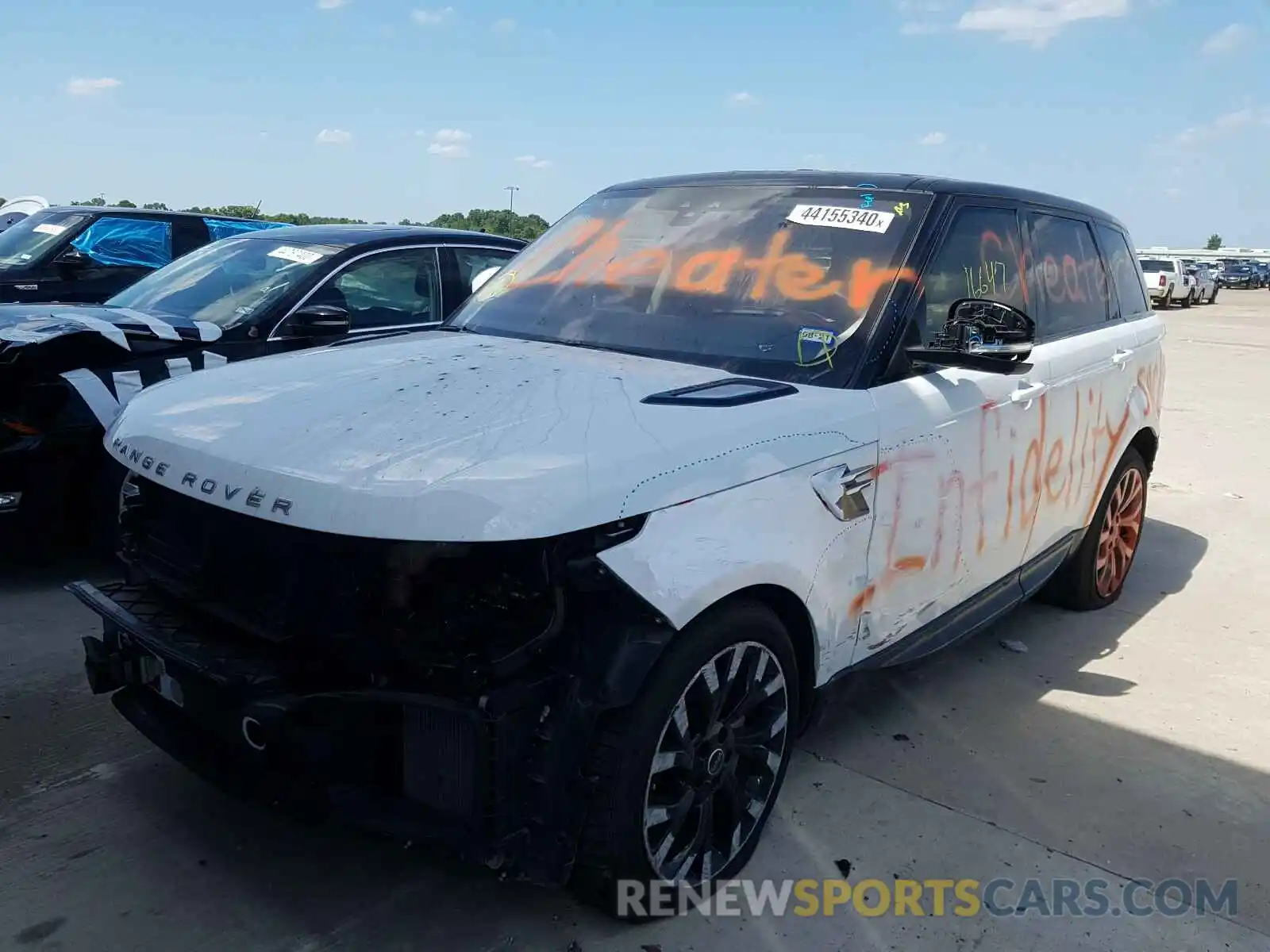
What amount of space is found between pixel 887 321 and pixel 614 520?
1.37 metres

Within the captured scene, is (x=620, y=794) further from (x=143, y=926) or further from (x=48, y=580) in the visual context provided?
(x=48, y=580)

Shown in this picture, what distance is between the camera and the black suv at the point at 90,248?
7512mm

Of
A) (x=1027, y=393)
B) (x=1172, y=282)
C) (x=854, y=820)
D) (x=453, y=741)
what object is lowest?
(x=854, y=820)

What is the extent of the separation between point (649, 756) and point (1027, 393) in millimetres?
2249

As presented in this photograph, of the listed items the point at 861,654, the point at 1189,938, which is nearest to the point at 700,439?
the point at 861,654

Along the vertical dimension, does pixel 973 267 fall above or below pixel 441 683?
above

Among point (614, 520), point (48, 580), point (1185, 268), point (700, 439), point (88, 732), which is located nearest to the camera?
point (614, 520)

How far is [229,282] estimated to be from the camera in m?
5.67

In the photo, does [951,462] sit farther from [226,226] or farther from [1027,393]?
[226,226]

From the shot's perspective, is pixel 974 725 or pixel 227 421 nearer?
pixel 227 421

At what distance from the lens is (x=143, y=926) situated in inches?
99.7

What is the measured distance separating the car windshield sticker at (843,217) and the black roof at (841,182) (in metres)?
0.16

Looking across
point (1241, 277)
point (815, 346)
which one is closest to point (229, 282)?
point (815, 346)

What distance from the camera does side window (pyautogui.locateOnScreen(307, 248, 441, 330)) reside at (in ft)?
18.6
